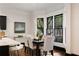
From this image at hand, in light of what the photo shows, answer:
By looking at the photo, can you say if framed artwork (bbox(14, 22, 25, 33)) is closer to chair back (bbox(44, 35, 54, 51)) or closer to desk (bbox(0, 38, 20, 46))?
desk (bbox(0, 38, 20, 46))

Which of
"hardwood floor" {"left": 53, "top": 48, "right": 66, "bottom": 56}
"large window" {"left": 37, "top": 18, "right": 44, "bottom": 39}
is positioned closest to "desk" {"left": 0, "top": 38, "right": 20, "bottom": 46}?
"large window" {"left": 37, "top": 18, "right": 44, "bottom": 39}

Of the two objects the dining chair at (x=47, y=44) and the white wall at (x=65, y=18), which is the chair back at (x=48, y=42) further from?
the white wall at (x=65, y=18)

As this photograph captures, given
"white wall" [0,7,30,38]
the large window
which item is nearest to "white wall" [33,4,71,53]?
the large window

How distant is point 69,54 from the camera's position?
2295mm

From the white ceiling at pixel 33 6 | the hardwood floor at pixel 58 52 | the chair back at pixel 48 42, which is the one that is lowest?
the hardwood floor at pixel 58 52

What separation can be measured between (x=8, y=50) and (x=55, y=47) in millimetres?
928

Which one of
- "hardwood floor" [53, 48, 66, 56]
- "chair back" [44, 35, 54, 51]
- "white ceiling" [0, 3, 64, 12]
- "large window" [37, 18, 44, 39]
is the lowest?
"hardwood floor" [53, 48, 66, 56]

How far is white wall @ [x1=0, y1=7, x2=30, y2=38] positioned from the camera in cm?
220

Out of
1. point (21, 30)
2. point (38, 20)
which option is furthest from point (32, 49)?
point (38, 20)

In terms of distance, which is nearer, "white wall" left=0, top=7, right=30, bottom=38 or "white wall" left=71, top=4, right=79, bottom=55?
"white wall" left=0, top=7, right=30, bottom=38

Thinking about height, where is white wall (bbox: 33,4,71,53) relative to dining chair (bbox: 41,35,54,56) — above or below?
above

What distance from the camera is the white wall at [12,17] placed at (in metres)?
2.20

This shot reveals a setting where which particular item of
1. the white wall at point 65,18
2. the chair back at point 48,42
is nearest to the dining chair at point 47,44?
the chair back at point 48,42

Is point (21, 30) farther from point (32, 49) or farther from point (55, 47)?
point (55, 47)
